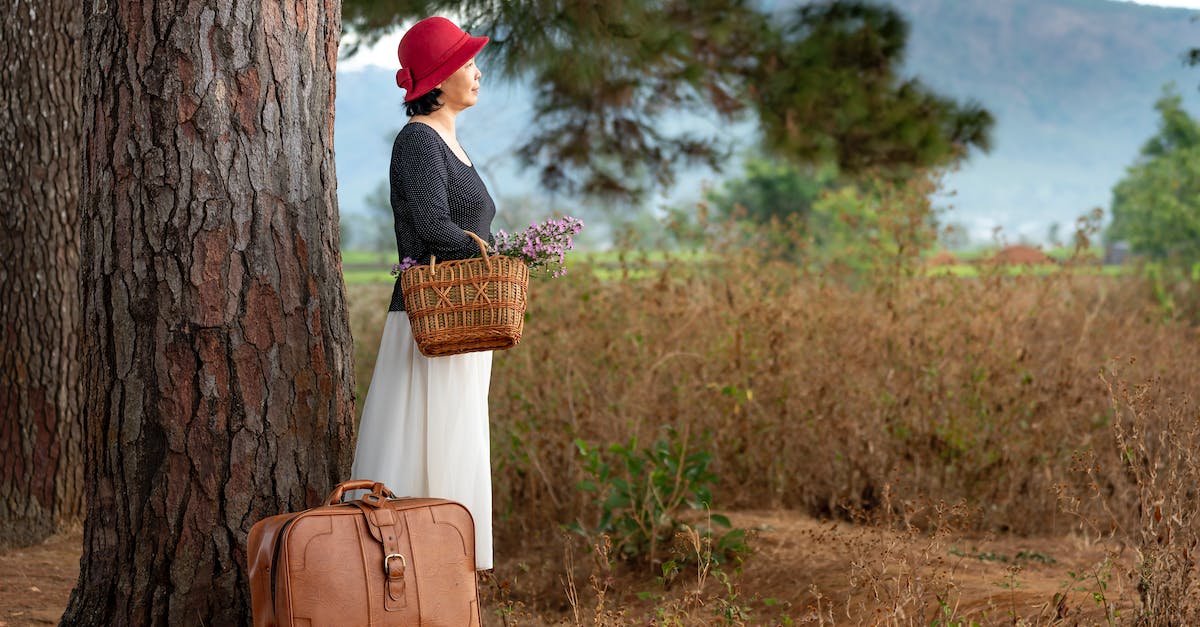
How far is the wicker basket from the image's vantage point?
2.58 metres

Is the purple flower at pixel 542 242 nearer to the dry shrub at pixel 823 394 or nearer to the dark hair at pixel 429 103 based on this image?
the dark hair at pixel 429 103

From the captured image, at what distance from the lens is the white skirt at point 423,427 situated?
2.85m

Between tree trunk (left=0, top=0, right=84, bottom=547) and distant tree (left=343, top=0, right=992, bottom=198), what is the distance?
111 inches

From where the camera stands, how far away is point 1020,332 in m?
5.46

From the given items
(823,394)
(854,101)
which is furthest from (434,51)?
(854,101)

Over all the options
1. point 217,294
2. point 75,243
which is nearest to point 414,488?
point 217,294

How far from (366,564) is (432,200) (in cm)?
92

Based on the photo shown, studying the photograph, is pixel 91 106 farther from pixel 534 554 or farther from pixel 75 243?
pixel 534 554

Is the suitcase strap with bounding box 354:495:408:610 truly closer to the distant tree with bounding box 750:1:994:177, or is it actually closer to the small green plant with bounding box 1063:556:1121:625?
the small green plant with bounding box 1063:556:1121:625

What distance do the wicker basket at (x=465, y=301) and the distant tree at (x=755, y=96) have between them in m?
4.56

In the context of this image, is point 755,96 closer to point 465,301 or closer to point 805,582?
point 805,582

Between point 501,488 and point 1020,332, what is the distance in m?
2.68

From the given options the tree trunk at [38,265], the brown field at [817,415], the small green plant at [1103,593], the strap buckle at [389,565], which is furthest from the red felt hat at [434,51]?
the tree trunk at [38,265]

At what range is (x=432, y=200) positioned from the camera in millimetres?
2787
